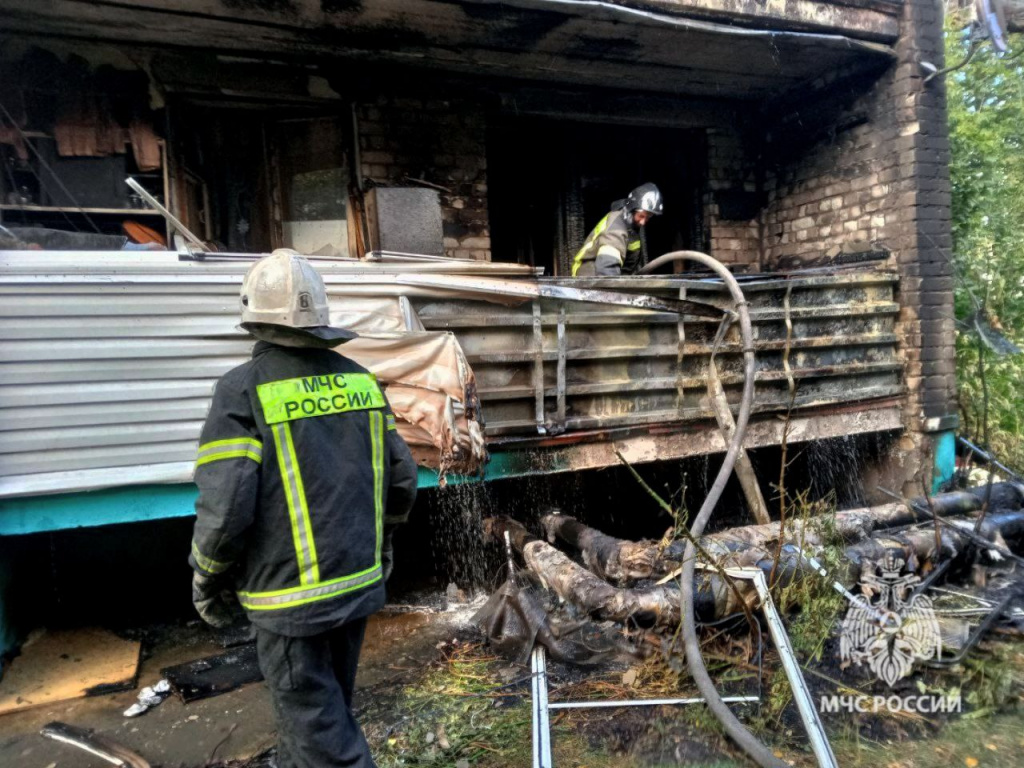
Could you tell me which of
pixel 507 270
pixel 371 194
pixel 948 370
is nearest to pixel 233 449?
pixel 507 270

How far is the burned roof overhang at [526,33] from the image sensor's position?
4.41m

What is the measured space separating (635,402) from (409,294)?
179 cm

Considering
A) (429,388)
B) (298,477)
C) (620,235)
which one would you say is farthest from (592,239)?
(298,477)

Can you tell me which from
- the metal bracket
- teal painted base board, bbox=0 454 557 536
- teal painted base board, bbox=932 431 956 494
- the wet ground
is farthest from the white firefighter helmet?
teal painted base board, bbox=932 431 956 494

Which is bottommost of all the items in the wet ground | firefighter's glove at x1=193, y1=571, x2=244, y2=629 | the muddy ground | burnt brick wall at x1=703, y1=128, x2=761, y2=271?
the wet ground

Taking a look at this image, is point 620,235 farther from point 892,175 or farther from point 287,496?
point 287,496

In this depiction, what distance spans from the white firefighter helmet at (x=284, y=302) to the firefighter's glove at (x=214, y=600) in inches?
32.4

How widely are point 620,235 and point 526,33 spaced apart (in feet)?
5.46

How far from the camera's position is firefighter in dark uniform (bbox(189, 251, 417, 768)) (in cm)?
202

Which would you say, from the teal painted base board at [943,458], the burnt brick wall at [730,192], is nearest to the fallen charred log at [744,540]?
the teal painted base board at [943,458]

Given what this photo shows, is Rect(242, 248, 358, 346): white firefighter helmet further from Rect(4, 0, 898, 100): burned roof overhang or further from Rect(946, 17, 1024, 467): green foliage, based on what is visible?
Rect(946, 17, 1024, 467): green foliage

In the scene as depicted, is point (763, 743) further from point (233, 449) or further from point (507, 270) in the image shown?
point (507, 270)

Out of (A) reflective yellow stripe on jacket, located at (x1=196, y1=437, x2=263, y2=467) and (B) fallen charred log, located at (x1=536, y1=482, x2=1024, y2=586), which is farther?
(B) fallen charred log, located at (x1=536, y1=482, x2=1024, y2=586)

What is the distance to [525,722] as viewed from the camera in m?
2.86
